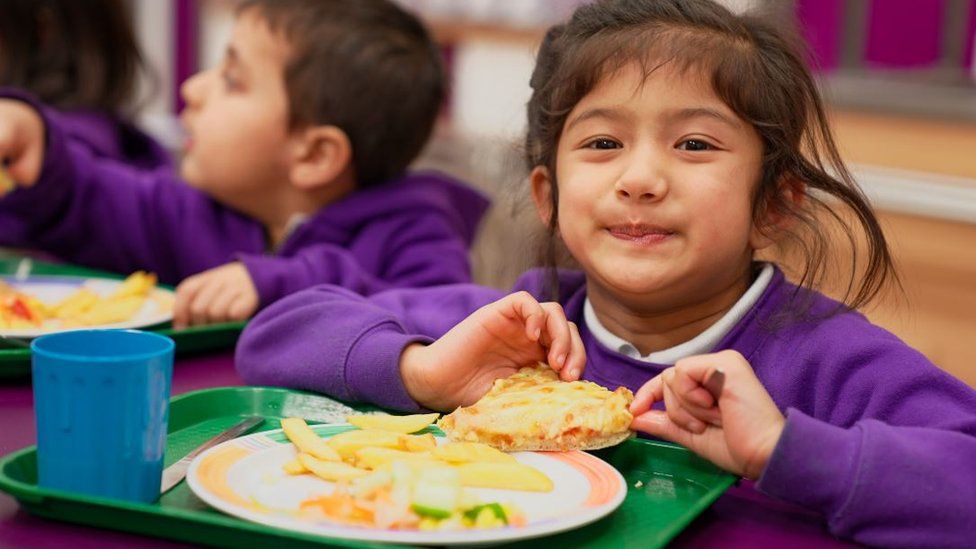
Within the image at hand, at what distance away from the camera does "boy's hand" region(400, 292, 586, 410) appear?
1178 mm

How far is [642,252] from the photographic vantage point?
3.91 ft

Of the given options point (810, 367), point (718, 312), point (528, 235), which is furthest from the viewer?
point (528, 235)

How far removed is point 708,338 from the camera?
1.25 m

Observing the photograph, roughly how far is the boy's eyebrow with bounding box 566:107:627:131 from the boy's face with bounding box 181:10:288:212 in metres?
0.87

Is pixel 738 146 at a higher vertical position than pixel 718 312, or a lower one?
higher

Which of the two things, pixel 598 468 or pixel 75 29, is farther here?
pixel 75 29

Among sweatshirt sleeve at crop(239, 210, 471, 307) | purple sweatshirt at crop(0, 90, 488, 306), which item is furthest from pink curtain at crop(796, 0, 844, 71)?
sweatshirt sleeve at crop(239, 210, 471, 307)

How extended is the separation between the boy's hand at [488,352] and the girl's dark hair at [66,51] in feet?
4.97

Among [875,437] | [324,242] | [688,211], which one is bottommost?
[324,242]

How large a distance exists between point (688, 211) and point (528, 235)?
0.45m

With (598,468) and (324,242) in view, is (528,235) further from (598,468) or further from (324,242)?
(598,468)

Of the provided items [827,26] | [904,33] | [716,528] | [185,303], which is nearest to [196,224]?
[185,303]

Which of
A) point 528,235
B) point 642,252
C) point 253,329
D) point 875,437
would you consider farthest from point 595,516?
point 528,235

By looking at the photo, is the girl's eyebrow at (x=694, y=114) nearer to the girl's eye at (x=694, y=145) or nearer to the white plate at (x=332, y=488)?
the girl's eye at (x=694, y=145)
